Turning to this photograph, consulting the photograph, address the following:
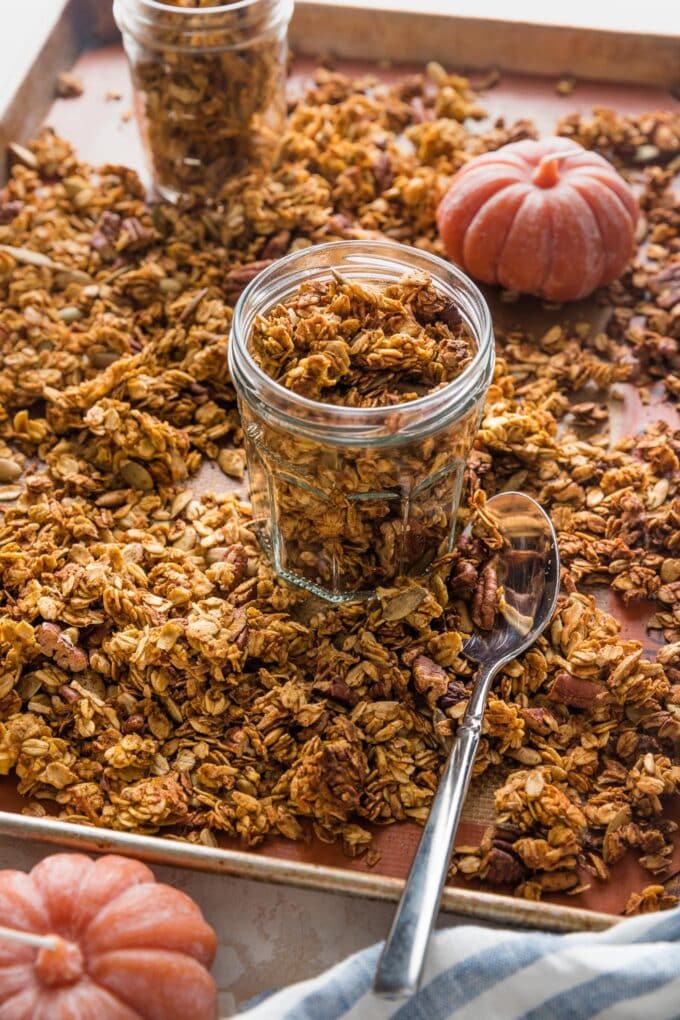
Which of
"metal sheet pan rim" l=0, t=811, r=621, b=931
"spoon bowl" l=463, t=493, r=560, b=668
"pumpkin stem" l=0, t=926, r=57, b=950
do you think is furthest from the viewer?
"spoon bowl" l=463, t=493, r=560, b=668

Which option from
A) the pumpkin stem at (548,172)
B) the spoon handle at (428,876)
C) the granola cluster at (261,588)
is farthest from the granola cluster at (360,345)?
the pumpkin stem at (548,172)

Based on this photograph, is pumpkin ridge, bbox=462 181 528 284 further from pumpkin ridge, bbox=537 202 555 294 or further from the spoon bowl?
the spoon bowl

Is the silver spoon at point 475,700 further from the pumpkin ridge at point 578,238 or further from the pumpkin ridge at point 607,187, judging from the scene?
the pumpkin ridge at point 607,187

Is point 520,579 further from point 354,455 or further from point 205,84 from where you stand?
point 205,84

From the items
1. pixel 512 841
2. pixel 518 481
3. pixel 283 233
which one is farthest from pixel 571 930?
pixel 283 233

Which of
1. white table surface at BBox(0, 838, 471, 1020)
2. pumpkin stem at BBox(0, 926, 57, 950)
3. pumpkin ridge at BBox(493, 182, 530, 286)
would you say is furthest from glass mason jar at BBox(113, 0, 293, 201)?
pumpkin stem at BBox(0, 926, 57, 950)

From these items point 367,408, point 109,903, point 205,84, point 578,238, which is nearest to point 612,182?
point 578,238

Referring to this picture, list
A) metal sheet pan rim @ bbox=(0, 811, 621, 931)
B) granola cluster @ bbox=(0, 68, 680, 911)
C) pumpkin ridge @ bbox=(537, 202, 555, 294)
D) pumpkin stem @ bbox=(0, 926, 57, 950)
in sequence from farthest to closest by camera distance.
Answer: pumpkin ridge @ bbox=(537, 202, 555, 294)
granola cluster @ bbox=(0, 68, 680, 911)
metal sheet pan rim @ bbox=(0, 811, 621, 931)
pumpkin stem @ bbox=(0, 926, 57, 950)
